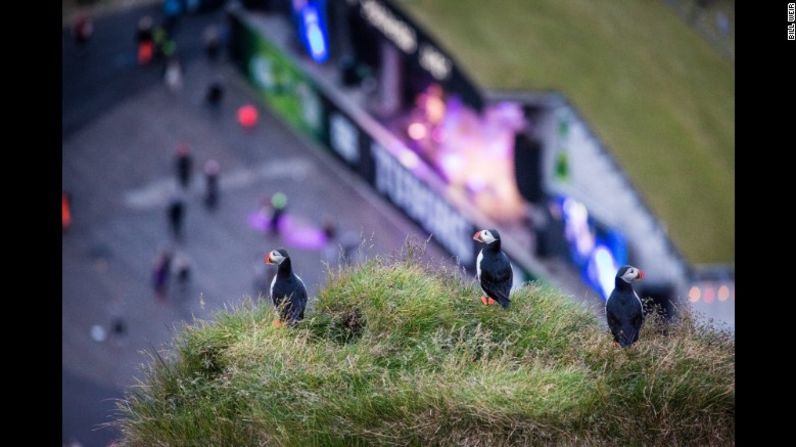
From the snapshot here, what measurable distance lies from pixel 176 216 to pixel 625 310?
3101 cm

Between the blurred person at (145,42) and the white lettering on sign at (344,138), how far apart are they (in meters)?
9.53

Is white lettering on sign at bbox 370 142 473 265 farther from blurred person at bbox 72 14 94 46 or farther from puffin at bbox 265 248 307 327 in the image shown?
puffin at bbox 265 248 307 327

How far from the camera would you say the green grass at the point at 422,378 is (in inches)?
642

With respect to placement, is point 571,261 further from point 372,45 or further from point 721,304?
point 372,45

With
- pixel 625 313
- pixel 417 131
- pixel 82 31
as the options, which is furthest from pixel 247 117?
pixel 625 313

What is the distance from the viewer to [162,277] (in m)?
44.0

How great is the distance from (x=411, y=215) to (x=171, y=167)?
30.3 feet

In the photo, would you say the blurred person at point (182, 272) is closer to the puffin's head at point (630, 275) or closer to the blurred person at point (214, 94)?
the blurred person at point (214, 94)

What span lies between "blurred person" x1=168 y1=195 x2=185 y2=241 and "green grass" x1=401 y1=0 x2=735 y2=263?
9.74m

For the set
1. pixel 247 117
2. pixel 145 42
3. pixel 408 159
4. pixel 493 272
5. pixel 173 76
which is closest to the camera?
pixel 493 272

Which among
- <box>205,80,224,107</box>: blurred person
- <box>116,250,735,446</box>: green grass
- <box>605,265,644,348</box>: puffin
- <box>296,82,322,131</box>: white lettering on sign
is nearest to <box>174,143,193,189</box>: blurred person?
<box>205,80,224,107</box>: blurred person

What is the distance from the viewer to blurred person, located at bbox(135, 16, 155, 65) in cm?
5503

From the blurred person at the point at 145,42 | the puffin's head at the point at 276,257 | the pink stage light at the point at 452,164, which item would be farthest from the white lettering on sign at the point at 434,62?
the puffin's head at the point at 276,257

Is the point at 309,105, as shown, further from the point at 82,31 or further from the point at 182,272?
the point at 82,31
